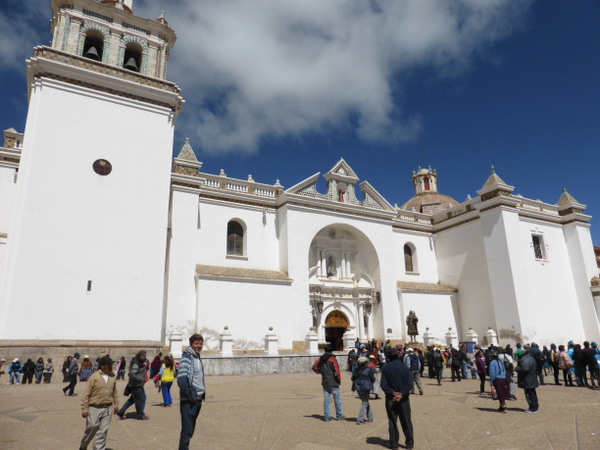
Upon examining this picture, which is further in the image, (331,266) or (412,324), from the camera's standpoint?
(331,266)

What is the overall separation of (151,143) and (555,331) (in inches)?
933

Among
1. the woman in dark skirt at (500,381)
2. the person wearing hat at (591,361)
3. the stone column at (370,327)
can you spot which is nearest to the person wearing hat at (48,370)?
the woman in dark skirt at (500,381)

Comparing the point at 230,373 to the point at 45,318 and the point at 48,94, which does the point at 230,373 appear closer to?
the point at 45,318

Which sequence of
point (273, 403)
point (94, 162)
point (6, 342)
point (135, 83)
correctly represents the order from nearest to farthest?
point (273, 403) < point (6, 342) < point (94, 162) < point (135, 83)

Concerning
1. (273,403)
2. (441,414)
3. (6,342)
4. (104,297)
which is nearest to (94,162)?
(104,297)

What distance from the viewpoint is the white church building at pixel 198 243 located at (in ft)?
48.2

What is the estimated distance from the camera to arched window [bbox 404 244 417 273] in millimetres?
26969

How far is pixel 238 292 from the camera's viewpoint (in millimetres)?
19125

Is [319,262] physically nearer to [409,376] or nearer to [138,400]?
[138,400]

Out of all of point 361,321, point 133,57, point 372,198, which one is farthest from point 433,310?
point 133,57

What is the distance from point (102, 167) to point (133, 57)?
6216 mm

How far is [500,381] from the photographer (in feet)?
27.0

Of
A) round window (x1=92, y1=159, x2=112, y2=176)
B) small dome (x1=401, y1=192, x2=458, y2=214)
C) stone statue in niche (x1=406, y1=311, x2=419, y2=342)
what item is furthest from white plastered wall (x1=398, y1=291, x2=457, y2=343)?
round window (x1=92, y1=159, x2=112, y2=176)

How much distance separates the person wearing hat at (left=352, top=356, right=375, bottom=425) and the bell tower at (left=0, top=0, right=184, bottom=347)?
10.3 meters
